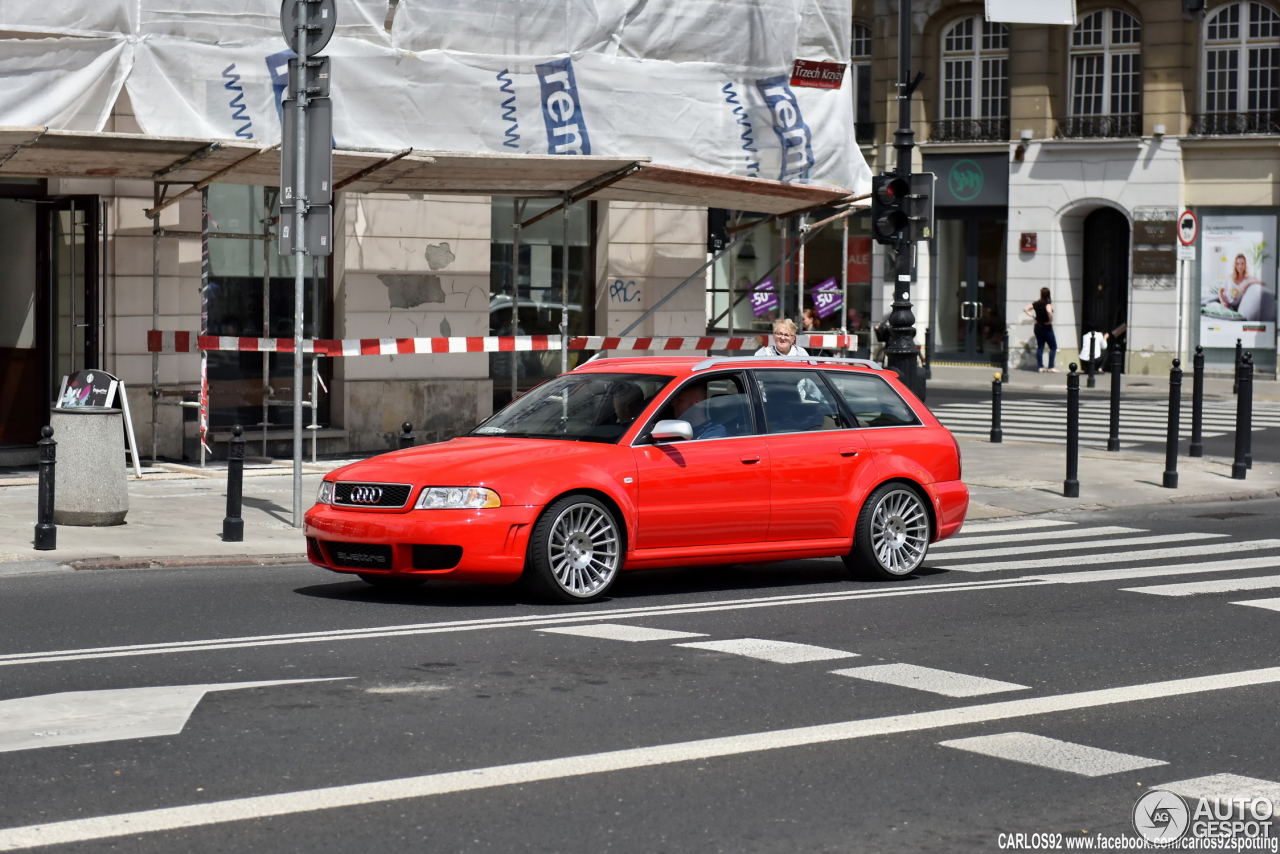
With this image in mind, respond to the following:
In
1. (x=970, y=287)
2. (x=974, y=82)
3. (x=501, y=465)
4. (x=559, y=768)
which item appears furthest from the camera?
(x=970, y=287)

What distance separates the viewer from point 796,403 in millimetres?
11531

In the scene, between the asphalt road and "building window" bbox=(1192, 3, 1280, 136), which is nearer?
the asphalt road

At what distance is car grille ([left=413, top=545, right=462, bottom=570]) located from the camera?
9.82 m

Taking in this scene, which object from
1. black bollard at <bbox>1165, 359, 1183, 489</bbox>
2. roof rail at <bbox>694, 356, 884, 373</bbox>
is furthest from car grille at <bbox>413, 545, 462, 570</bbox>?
black bollard at <bbox>1165, 359, 1183, 489</bbox>

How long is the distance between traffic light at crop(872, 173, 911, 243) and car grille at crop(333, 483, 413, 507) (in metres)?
8.56

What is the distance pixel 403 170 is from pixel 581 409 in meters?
6.58

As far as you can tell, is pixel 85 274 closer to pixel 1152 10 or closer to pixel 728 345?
pixel 728 345

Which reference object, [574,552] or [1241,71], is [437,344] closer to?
[574,552]

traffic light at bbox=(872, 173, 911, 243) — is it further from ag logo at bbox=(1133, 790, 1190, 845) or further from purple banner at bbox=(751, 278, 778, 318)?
purple banner at bbox=(751, 278, 778, 318)

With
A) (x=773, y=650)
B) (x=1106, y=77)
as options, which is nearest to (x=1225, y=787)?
(x=773, y=650)

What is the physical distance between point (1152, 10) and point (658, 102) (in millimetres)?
21044

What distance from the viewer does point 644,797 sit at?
575 cm

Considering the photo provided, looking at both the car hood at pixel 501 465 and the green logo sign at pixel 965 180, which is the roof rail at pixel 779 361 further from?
the green logo sign at pixel 965 180

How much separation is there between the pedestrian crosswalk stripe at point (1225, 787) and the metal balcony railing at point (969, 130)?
34497mm
